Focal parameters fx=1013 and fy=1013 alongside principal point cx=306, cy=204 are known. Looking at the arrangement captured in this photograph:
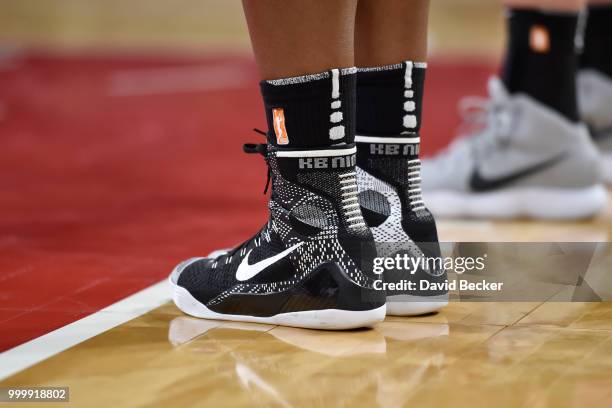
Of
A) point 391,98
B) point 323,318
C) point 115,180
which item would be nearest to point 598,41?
point 115,180

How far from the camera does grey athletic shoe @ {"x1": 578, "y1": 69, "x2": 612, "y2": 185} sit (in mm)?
2418

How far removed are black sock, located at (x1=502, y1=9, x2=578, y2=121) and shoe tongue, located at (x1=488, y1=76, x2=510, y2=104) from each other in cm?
4

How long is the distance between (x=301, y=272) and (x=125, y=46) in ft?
18.0

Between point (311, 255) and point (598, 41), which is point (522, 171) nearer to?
point (598, 41)

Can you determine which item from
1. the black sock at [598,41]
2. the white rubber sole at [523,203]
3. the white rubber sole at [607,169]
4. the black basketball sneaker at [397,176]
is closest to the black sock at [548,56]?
the white rubber sole at [523,203]

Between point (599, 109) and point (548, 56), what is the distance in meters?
0.54

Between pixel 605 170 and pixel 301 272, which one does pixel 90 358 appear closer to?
pixel 301 272

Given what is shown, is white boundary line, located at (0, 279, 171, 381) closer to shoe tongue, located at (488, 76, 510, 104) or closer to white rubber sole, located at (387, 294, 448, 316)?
white rubber sole, located at (387, 294, 448, 316)

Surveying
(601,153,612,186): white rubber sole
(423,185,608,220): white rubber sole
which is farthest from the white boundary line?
(601,153,612,186): white rubber sole

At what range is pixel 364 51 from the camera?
129cm

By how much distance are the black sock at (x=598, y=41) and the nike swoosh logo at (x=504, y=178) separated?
2.16 feet

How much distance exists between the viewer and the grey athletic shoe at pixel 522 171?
1.94m

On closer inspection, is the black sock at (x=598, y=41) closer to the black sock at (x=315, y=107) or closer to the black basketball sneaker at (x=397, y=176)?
the black basketball sneaker at (x=397, y=176)

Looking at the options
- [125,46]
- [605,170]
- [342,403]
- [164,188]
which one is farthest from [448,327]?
[125,46]
